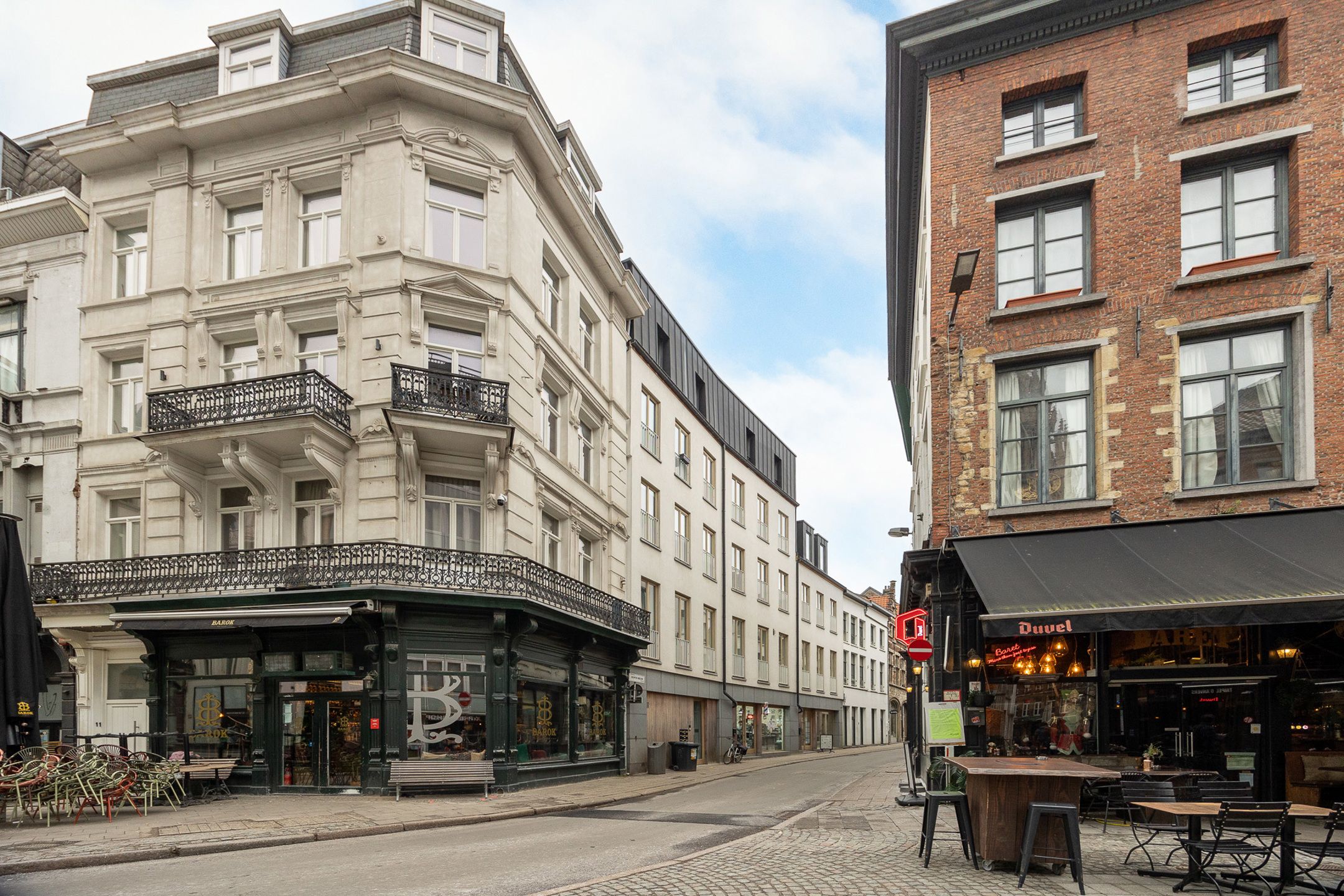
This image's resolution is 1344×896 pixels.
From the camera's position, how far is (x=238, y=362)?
22.0 metres

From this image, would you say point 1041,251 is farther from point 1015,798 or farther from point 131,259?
point 131,259

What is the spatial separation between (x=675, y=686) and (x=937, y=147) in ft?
68.2

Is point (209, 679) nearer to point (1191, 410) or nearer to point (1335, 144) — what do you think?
point (1191, 410)

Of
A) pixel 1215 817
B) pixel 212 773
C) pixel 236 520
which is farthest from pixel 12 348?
pixel 1215 817

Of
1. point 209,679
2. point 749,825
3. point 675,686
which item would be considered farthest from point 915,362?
point 209,679

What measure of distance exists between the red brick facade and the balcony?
37.9 ft

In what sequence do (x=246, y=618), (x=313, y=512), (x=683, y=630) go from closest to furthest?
(x=246, y=618)
(x=313, y=512)
(x=683, y=630)

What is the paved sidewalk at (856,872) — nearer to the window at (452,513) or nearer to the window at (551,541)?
the window at (452,513)

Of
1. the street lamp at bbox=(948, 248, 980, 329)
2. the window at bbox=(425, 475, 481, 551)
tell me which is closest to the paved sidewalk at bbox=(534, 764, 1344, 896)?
the street lamp at bbox=(948, 248, 980, 329)

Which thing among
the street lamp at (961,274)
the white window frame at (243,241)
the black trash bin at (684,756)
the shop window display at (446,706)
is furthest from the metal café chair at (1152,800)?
the black trash bin at (684,756)

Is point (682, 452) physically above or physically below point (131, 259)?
below

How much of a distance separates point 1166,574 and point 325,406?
15012 millimetres

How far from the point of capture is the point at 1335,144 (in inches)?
614

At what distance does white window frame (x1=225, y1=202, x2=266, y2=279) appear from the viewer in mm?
22344
